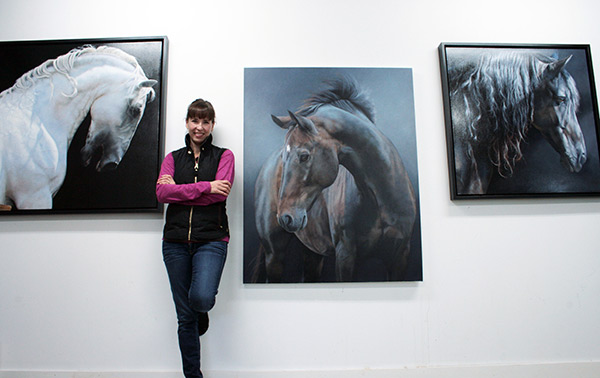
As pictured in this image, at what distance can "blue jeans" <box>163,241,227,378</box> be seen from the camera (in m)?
1.46

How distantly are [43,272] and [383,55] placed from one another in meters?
2.22

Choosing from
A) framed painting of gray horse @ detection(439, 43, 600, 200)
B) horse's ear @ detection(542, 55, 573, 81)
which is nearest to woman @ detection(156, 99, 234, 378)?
framed painting of gray horse @ detection(439, 43, 600, 200)

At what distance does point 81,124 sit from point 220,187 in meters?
0.96

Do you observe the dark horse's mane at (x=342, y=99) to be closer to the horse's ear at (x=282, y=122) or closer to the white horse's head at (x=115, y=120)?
the horse's ear at (x=282, y=122)

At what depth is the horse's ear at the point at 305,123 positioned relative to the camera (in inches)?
70.4

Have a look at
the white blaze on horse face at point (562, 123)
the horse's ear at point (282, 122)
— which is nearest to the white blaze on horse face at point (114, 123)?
the horse's ear at point (282, 122)

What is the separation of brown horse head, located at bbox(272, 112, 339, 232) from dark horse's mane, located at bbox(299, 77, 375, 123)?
0.28 ft

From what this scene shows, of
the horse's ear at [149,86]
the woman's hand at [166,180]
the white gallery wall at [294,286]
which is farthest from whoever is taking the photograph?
the horse's ear at [149,86]

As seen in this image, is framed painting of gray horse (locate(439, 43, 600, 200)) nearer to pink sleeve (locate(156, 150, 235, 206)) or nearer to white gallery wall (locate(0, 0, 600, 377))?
white gallery wall (locate(0, 0, 600, 377))

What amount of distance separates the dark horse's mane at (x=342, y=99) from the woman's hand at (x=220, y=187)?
1.96 feet

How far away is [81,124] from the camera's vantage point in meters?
1.81

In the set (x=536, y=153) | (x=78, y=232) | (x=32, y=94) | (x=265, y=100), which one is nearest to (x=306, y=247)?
(x=265, y=100)

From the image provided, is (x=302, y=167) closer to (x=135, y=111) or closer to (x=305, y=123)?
(x=305, y=123)

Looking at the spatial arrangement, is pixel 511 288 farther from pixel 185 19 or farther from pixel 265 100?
pixel 185 19
